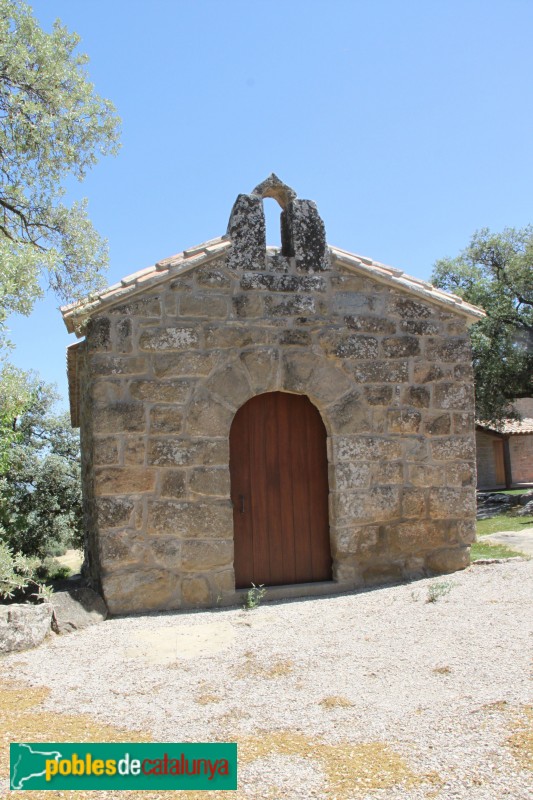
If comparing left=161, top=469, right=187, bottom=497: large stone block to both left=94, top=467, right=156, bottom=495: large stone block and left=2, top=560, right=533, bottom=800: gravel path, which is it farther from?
left=2, top=560, right=533, bottom=800: gravel path

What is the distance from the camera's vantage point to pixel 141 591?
5.77 meters

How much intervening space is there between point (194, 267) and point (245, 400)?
137 cm

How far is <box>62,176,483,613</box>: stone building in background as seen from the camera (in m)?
5.82

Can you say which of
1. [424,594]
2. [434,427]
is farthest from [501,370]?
[424,594]

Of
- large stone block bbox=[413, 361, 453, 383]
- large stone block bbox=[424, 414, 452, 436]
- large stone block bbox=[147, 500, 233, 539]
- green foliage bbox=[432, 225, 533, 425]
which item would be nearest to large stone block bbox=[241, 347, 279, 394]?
large stone block bbox=[147, 500, 233, 539]

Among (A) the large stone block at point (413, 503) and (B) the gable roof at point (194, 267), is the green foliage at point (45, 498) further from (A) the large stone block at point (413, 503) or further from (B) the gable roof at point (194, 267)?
(A) the large stone block at point (413, 503)

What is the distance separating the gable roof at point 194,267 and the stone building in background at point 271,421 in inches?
0.8

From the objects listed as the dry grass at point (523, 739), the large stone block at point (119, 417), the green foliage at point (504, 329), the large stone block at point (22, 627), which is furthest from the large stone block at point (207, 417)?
the green foliage at point (504, 329)

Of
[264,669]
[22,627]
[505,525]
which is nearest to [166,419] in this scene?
[22,627]

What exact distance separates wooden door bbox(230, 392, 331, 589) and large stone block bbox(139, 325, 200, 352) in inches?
35.0

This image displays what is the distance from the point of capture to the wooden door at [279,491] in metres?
6.33

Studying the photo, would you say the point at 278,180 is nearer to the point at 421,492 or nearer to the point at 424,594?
the point at 421,492

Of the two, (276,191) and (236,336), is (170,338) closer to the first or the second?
(236,336)

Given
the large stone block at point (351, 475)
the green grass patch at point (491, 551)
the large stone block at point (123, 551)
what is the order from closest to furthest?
the large stone block at point (123, 551)
the large stone block at point (351, 475)
the green grass patch at point (491, 551)
